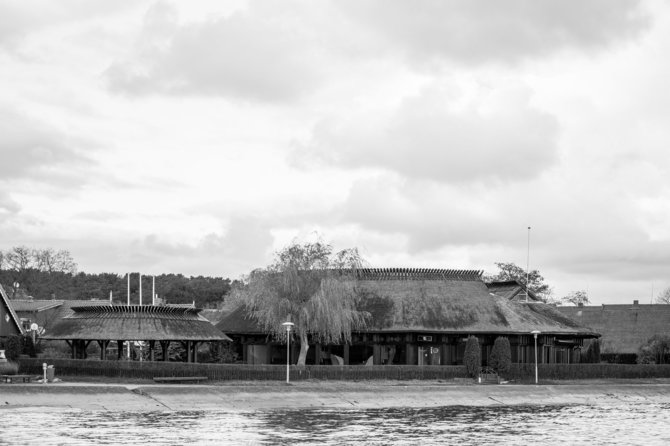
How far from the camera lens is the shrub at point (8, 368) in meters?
55.0

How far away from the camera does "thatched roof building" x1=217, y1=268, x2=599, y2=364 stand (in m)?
68.8

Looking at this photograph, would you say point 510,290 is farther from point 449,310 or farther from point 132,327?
point 132,327

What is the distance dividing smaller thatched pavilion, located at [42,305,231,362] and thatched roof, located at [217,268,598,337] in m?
10.1

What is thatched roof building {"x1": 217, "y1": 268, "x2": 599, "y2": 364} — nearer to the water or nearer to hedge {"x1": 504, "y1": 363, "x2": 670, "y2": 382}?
hedge {"x1": 504, "y1": 363, "x2": 670, "y2": 382}

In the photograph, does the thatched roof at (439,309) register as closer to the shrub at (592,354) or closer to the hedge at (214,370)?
the shrub at (592,354)

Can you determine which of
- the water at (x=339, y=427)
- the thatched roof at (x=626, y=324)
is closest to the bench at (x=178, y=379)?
the water at (x=339, y=427)

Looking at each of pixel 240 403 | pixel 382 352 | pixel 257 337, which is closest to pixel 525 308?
pixel 382 352

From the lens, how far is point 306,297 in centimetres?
Result: 6575

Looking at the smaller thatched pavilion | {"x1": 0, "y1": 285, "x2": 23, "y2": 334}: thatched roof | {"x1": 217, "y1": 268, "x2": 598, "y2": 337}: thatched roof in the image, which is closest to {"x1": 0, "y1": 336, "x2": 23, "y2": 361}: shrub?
the smaller thatched pavilion

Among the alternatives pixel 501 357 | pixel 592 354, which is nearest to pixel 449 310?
pixel 501 357

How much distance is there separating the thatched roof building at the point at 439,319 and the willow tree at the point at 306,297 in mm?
2787

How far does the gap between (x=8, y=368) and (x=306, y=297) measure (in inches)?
722

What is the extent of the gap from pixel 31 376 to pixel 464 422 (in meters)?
21.7

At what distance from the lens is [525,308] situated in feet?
243
